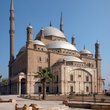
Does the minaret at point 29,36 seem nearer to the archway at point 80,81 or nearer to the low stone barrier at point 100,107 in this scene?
the archway at point 80,81

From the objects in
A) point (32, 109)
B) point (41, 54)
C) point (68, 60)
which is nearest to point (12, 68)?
point (41, 54)

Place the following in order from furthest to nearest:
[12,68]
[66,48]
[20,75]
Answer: [12,68] → [66,48] → [20,75]

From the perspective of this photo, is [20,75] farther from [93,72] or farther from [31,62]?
[93,72]

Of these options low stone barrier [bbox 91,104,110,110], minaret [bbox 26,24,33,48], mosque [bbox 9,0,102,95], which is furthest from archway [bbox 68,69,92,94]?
low stone barrier [bbox 91,104,110,110]

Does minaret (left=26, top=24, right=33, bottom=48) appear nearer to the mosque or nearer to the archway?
the mosque

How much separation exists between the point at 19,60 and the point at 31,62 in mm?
9092

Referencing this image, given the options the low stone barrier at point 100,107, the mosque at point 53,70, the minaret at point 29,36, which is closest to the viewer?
the low stone barrier at point 100,107

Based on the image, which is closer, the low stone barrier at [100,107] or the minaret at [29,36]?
the low stone barrier at [100,107]

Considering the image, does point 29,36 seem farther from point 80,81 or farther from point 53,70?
point 80,81

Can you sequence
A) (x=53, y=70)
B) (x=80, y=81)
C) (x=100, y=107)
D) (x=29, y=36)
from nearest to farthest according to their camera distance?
(x=100, y=107)
(x=29, y=36)
(x=80, y=81)
(x=53, y=70)

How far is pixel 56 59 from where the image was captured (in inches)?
2217

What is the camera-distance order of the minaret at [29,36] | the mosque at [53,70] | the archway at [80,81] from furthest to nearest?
1. the minaret at [29,36]
2. the archway at [80,81]
3. the mosque at [53,70]

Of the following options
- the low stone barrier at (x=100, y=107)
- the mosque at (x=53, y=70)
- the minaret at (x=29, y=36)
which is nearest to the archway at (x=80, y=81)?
the mosque at (x=53, y=70)

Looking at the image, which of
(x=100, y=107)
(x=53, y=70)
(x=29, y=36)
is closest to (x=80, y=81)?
(x=53, y=70)
